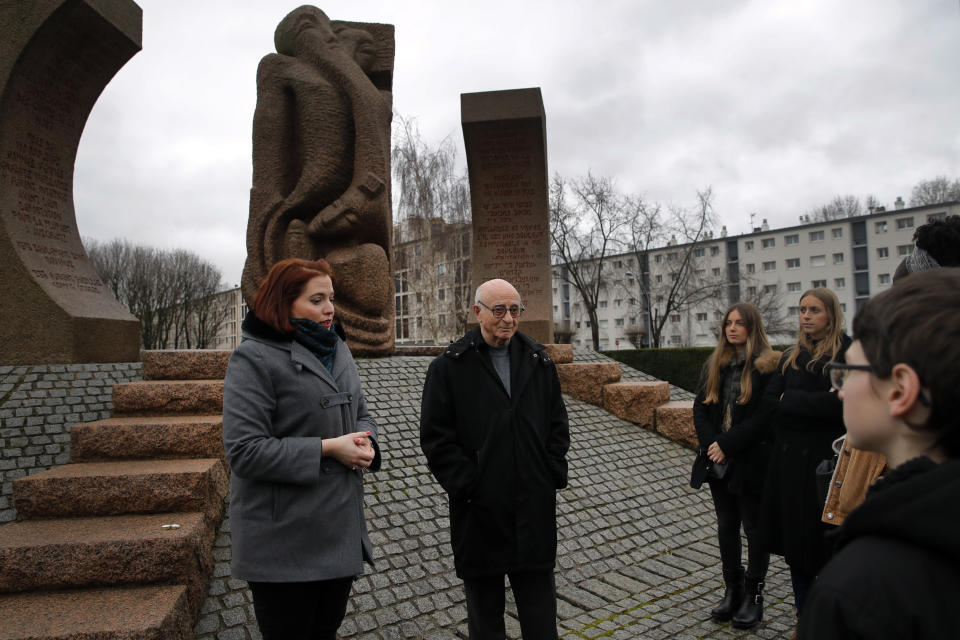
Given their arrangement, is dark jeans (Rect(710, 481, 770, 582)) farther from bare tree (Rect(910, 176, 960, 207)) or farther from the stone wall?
bare tree (Rect(910, 176, 960, 207))

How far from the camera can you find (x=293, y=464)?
2.22 metres

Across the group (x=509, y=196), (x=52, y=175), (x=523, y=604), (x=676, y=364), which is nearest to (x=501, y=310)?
(x=523, y=604)

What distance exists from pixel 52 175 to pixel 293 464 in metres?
5.63

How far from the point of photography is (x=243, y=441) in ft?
7.22

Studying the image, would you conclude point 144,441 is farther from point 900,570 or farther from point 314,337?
point 900,570

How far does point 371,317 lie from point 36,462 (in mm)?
3935

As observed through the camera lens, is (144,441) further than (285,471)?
Yes

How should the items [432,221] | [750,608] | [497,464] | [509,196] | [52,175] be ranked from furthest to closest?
1. [432,221]
2. [509,196]
3. [52,175]
4. [750,608]
5. [497,464]

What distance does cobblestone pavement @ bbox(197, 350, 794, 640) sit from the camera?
3.66 m

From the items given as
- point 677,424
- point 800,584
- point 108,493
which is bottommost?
point 800,584

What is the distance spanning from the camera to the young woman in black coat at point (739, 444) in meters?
3.80

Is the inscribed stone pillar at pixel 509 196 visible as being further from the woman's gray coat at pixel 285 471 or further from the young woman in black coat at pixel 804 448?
the woman's gray coat at pixel 285 471

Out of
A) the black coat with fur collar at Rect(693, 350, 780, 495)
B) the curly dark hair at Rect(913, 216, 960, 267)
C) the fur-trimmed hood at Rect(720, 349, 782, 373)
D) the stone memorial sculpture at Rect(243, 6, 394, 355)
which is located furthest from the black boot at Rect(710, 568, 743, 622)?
the stone memorial sculpture at Rect(243, 6, 394, 355)

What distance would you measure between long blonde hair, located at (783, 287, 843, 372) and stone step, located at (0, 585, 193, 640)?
3280 mm
